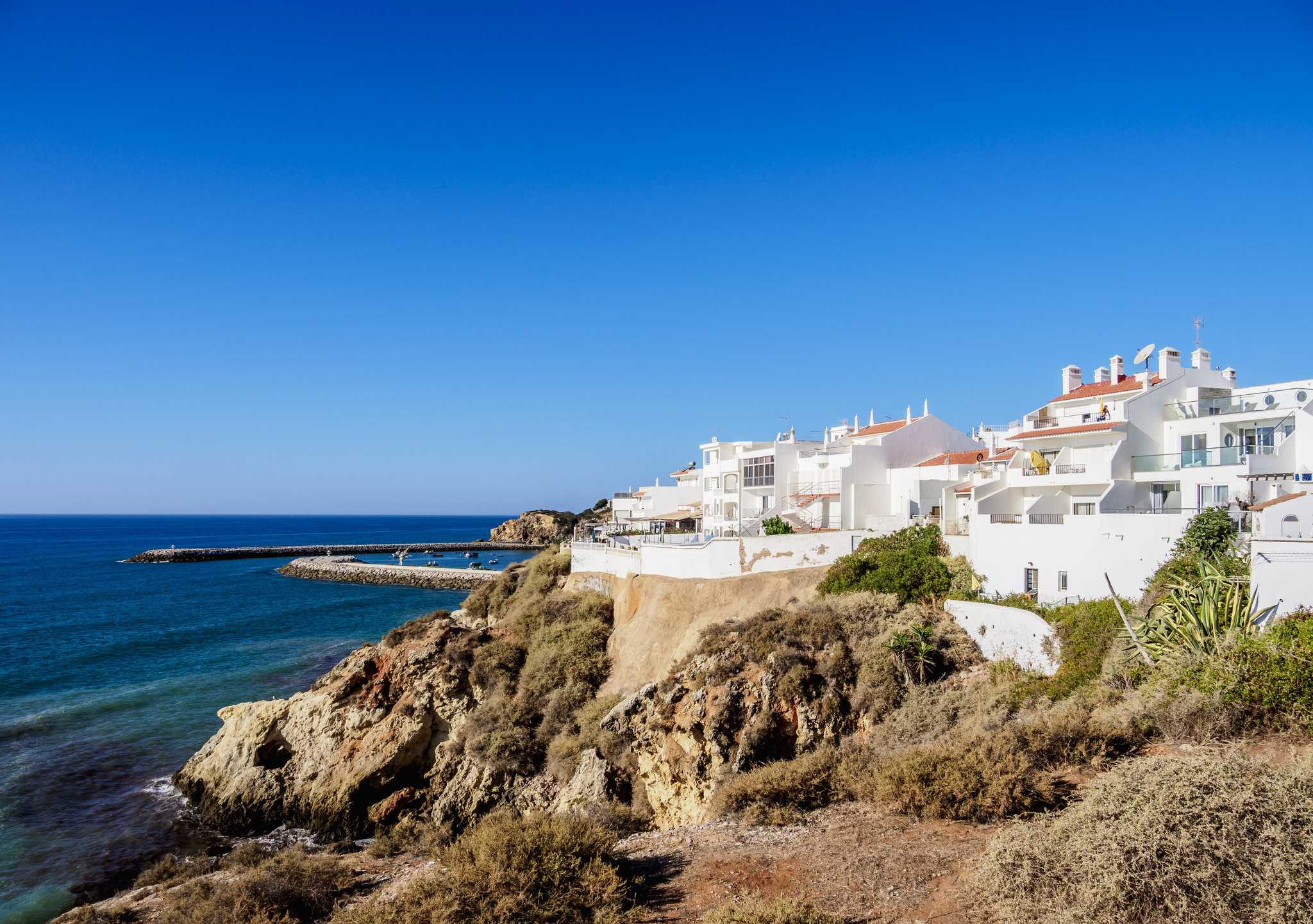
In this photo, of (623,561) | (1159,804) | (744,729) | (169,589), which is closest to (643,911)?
(1159,804)

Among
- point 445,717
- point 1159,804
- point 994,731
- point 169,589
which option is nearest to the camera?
point 1159,804

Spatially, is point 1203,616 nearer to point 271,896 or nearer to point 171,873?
point 271,896

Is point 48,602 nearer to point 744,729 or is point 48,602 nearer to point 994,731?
point 744,729

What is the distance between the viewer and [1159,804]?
7.12 m

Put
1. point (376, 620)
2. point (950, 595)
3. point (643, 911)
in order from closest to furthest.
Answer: point (643, 911)
point (950, 595)
point (376, 620)

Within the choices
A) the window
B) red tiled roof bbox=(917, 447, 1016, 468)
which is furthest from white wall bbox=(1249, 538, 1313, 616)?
the window

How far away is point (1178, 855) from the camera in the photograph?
6773 mm

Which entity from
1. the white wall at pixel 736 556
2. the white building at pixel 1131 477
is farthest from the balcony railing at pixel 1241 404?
the white wall at pixel 736 556

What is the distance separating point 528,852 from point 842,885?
4.15m

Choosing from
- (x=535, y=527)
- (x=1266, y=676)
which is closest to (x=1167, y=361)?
(x=1266, y=676)

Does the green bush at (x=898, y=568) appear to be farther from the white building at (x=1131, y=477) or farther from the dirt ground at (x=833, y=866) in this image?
the dirt ground at (x=833, y=866)

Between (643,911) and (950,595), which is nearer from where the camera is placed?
(643,911)

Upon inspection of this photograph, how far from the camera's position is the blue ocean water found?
20.7 m

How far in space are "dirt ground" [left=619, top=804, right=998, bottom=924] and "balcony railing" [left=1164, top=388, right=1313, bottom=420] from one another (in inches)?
777
